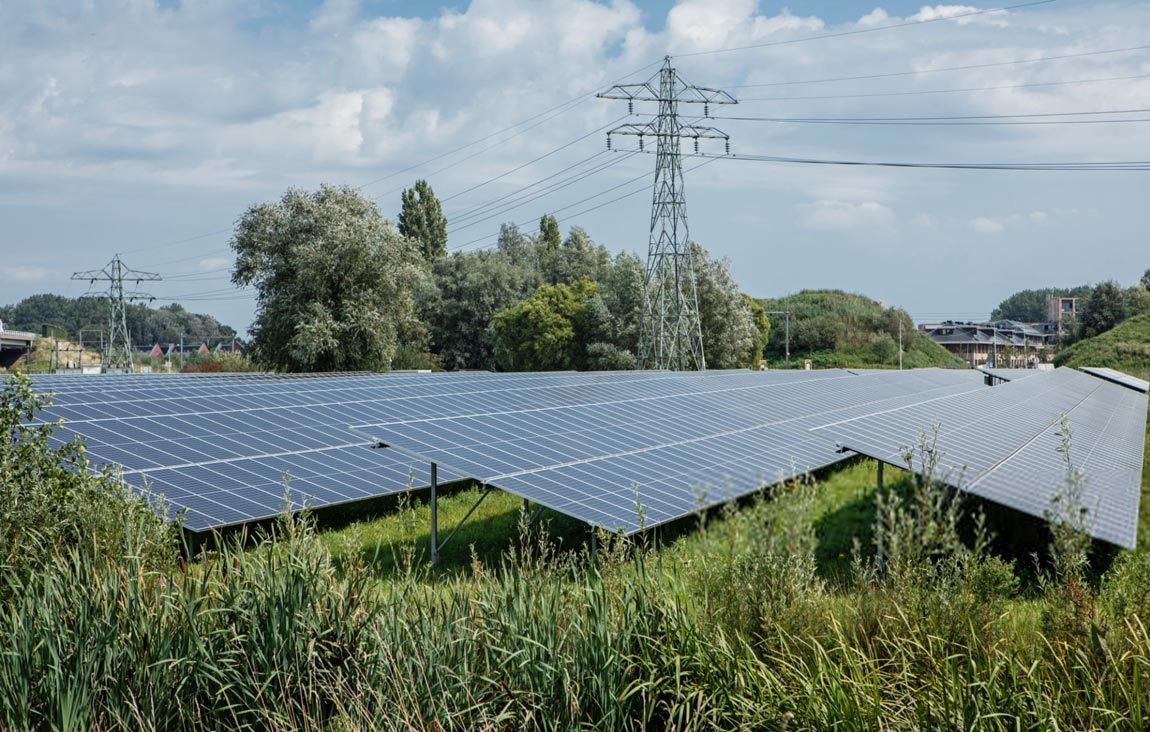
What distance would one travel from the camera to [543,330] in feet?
244

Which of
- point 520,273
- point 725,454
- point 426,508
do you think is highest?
point 520,273

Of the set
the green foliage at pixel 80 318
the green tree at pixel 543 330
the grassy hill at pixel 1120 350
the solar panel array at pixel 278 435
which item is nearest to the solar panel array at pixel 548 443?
the solar panel array at pixel 278 435

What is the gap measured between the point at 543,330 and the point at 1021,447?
59.0 metres

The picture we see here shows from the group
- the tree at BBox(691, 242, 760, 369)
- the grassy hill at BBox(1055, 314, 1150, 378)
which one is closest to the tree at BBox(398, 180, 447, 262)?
the tree at BBox(691, 242, 760, 369)

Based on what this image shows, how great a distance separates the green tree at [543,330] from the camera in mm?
74312

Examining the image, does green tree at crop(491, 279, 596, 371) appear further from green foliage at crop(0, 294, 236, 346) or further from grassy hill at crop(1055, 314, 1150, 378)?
green foliage at crop(0, 294, 236, 346)

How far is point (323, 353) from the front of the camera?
55.3m

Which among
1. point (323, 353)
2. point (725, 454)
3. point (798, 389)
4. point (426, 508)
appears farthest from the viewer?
point (323, 353)

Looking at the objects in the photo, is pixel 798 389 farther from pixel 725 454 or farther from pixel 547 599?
pixel 547 599

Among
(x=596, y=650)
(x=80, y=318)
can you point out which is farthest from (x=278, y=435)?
(x=80, y=318)

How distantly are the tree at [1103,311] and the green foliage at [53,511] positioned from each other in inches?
3969

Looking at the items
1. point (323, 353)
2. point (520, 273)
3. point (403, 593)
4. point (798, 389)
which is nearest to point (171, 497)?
point (403, 593)

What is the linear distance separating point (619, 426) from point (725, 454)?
117 inches

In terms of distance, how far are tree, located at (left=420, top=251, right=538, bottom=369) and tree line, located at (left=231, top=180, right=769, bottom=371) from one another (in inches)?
3.9
